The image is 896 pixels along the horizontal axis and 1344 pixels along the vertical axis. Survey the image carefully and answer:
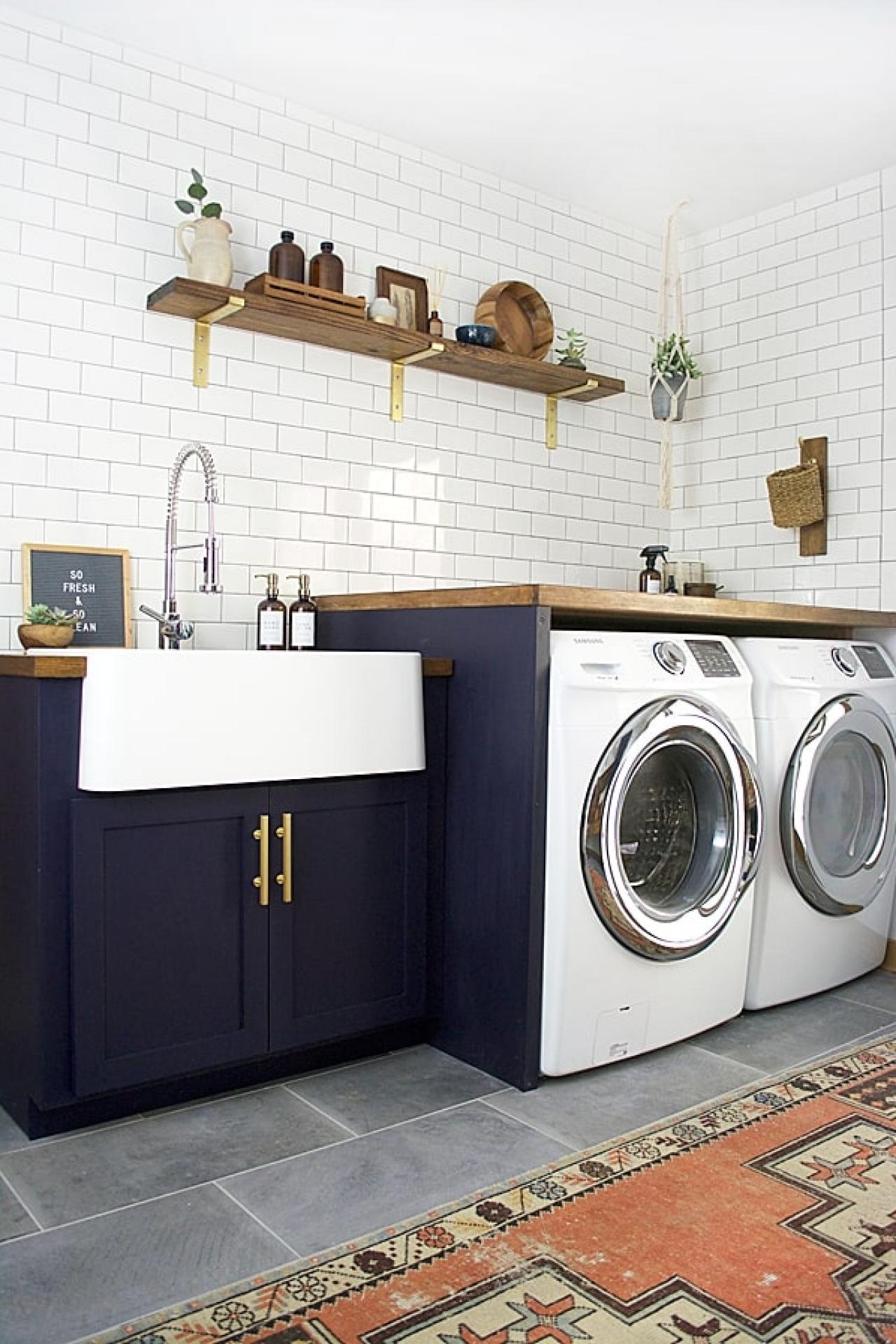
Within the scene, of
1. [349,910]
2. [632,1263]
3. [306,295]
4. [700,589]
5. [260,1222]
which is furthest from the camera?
[700,589]

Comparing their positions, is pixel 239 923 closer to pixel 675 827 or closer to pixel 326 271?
pixel 675 827

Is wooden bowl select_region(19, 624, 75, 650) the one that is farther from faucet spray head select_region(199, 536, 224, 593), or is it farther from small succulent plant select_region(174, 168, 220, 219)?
small succulent plant select_region(174, 168, 220, 219)

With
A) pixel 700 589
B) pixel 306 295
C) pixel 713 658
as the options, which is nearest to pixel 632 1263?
pixel 713 658

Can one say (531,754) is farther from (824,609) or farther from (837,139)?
(837,139)

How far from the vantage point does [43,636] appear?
2775 mm

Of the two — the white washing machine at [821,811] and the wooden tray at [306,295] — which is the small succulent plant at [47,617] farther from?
the white washing machine at [821,811]

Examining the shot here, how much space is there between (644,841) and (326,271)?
6.30 feet

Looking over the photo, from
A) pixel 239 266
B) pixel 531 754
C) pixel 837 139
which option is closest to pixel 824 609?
pixel 531 754

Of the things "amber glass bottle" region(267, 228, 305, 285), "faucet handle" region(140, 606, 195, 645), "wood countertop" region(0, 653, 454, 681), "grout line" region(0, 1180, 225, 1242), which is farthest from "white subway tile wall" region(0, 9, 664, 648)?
"grout line" region(0, 1180, 225, 1242)

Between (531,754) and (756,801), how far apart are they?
29.4 inches

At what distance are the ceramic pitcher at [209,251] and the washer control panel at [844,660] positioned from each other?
207cm

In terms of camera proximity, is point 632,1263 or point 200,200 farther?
point 200,200

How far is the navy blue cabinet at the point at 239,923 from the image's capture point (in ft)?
7.79

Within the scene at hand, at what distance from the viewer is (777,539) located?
440 cm
